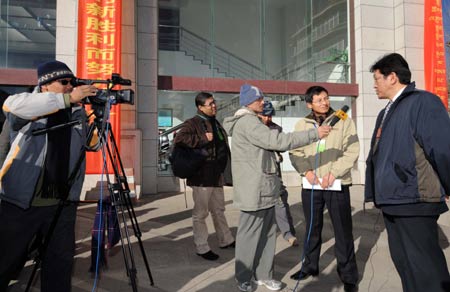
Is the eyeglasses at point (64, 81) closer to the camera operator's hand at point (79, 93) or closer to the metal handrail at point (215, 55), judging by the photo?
the camera operator's hand at point (79, 93)

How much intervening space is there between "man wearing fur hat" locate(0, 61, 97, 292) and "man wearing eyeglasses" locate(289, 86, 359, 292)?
2109 millimetres

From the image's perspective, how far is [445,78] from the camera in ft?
34.1

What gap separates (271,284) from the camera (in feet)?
10.6

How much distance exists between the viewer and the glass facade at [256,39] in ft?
32.9

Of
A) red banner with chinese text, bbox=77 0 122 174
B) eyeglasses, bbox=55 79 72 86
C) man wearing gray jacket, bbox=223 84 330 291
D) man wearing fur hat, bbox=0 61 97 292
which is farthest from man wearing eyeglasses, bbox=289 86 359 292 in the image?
red banner with chinese text, bbox=77 0 122 174

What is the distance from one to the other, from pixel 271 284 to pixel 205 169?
1.52 m

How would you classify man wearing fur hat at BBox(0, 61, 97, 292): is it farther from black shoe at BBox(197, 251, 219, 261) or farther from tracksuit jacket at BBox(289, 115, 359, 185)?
tracksuit jacket at BBox(289, 115, 359, 185)

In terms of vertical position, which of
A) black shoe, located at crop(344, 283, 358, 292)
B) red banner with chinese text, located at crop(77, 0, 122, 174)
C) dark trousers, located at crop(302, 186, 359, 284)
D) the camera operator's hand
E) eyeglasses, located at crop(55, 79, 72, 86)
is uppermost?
red banner with chinese text, located at crop(77, 0, 122, 174)

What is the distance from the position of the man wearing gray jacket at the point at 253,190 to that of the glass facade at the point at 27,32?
7.16 meters

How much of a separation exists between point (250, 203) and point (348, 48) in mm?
9456

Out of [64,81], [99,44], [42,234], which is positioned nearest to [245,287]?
[42,234]

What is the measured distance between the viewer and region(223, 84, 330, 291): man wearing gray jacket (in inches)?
121

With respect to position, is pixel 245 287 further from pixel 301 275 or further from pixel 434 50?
pixel 434 50

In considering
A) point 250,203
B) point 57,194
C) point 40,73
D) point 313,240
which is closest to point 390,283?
point 313,240
